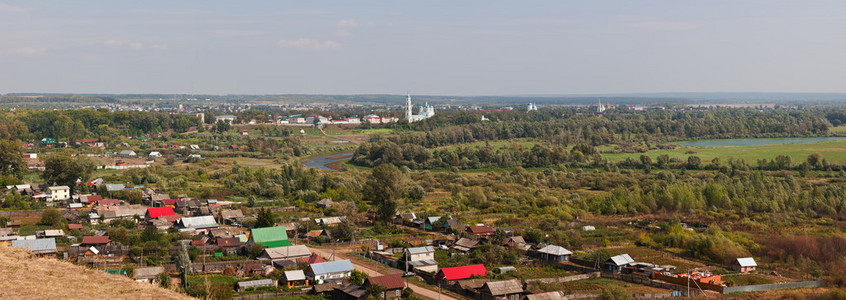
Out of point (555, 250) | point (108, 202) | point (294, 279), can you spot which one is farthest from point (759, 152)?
point (294, 279)

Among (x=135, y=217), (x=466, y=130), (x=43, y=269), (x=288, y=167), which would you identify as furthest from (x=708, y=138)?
(x=43, y=269)

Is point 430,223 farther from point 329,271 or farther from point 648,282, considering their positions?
point 648,282

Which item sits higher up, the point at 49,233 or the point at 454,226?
the point at 49,233

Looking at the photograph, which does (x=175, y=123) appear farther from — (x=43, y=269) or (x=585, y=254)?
(x=43, y=269)

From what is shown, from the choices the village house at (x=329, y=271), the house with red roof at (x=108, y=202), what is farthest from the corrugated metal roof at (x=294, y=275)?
the house with red roof at (x=108, y=202)

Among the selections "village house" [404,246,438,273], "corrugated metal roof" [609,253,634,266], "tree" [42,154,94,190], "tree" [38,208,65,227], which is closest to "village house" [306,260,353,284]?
"village house" [404,246,438,273]

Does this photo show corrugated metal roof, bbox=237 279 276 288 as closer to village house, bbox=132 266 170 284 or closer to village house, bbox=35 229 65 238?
village house, bbox=132 266 170 284
